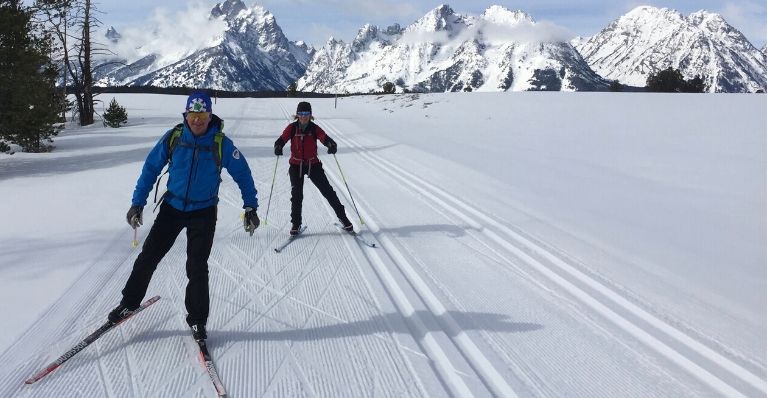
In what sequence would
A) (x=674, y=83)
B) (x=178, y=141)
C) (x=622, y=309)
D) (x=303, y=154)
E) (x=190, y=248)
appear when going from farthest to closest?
1. (x=674, y=83)
2. (x=303, y=154)
3. (x=622, y=309)
4. (x=190, y=248)
5. (x=178, y=141)

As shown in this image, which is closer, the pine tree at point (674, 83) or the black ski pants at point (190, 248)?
the black ski pants at point (190, 248)

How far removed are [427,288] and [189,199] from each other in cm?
280

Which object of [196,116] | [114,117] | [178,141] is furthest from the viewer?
[114,117]

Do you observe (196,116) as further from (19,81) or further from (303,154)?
(19,81)

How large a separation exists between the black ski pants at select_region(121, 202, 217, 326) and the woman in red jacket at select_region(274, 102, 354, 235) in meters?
2.93

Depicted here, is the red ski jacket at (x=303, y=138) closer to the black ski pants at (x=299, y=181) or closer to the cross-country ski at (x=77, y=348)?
the black ski pants at (x=299, y=181)

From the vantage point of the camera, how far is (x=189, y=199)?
4.09 meters

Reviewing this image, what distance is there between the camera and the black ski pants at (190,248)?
4.13 m

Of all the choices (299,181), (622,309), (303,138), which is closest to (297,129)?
(303,138)

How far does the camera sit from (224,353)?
415 cm

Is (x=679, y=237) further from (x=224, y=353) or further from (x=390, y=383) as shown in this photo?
(x=224, y=353)

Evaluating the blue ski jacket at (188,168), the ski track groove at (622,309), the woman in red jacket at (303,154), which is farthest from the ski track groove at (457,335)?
the blue ski jacket at (188,168)

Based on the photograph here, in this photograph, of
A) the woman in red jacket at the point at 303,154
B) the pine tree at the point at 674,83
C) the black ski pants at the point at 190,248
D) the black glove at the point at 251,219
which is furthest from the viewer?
the pine tree at the point at 674,83

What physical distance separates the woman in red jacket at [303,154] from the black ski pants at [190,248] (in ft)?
9.62
